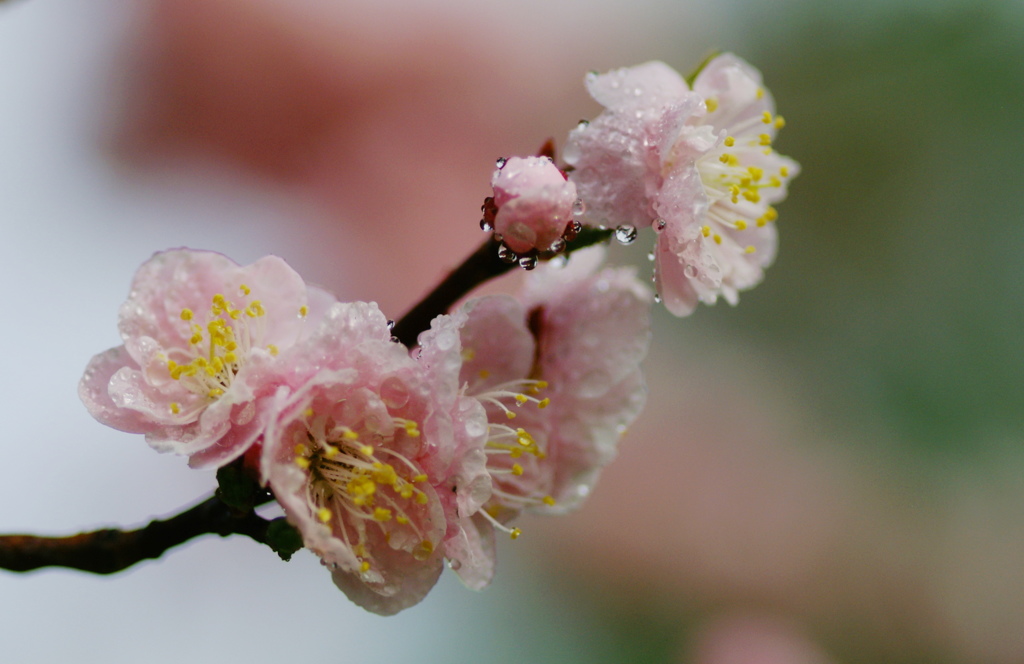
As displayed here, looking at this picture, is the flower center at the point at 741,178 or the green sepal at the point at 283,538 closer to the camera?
the green sepal at the point at 283,538

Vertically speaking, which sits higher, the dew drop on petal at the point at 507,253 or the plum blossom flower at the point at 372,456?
the dew drop on petal at the point at 507,253

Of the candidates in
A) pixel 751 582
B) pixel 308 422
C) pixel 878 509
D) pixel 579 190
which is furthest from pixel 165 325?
pixel 878 509

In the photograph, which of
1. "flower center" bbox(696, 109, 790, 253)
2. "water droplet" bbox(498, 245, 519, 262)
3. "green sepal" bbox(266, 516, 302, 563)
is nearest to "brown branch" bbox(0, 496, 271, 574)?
"green sepal" bbox(266, 516, 302, 563)

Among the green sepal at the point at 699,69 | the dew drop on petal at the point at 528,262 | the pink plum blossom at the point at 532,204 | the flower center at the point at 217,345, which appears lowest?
the flower center at the point at 217,345

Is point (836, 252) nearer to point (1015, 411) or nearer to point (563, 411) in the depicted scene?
point (1015, 411)

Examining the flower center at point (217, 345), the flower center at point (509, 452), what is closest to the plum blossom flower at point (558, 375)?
the flower center at point (509, 452)

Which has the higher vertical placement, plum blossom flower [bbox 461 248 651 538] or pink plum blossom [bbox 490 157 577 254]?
pink plum blossom [bbox 490 157 577 254]

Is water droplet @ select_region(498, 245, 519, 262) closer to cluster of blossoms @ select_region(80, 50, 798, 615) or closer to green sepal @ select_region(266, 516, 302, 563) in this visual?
cluster of blossoms @ select_region(80, 50, 798, 615)

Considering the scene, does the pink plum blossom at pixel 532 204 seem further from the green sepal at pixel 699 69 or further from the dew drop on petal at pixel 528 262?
the green sepal at pixel 699 69
